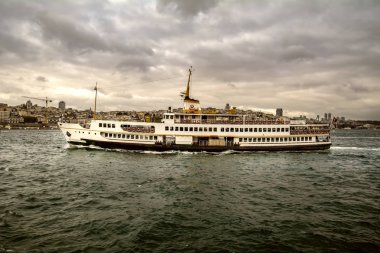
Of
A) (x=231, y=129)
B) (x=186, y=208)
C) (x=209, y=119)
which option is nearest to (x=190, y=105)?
(x=209, y=119)

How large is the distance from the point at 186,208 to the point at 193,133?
2934cm

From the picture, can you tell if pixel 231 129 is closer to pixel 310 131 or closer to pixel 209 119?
pixel 209 119

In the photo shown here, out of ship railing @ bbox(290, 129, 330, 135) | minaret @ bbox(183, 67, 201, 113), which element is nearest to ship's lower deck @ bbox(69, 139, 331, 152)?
ship railing @ bbox(290, 129, 330, 135)

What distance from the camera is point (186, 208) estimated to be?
19328mm

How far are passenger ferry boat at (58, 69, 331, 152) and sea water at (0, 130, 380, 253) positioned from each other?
1227 cm

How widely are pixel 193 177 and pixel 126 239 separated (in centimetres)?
1531

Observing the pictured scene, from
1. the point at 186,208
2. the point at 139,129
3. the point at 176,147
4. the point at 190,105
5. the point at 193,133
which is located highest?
the point at 190,105

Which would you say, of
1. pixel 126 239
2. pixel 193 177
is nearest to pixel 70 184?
pixel 193 177

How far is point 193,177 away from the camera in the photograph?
96.0ft

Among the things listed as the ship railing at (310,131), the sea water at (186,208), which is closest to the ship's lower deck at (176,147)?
the ship railing at (310,131)

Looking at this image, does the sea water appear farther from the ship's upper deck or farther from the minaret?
the minaret

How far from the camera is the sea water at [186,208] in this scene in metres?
14.1

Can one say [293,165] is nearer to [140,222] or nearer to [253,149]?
[253,149]

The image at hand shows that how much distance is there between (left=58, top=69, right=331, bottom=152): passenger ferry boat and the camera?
47844 mm
